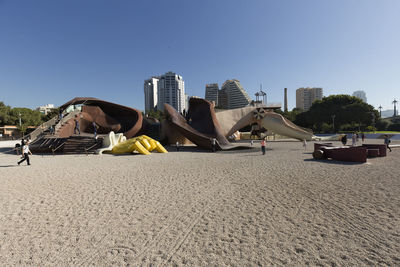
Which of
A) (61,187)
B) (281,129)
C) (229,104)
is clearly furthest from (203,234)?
(229,104)

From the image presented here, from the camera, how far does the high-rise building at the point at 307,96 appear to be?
13262cm

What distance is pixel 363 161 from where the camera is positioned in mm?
9781

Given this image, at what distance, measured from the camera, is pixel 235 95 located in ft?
394

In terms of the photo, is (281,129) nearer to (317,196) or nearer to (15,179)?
(317,196)

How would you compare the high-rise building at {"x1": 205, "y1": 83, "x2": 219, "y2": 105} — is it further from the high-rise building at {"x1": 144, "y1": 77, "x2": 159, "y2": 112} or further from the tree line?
the tree line

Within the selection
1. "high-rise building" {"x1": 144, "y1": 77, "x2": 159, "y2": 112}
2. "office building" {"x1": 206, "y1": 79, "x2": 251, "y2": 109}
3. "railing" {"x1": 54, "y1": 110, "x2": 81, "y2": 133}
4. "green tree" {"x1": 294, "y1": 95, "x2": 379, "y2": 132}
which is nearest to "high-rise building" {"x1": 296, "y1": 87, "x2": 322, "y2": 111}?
"office building" {"x1": 206, "y1": 79, "x2": 251, "y2": 109}

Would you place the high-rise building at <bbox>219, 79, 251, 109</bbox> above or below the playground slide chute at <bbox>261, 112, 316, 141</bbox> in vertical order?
above

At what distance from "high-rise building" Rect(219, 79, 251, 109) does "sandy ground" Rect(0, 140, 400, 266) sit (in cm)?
11560

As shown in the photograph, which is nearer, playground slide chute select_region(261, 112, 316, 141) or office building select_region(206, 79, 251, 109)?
playground slide chute select_region(261, 112, 316, 141)

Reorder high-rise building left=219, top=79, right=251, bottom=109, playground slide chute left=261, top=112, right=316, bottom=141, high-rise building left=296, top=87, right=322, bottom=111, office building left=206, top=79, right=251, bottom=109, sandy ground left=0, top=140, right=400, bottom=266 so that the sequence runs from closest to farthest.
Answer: sandy ground left=0, top=140, right=400, bottom=266, playground slide chute left=261, top=112, right=316, bottom=141, high-rise building left=219, top=79, right=251, bottom=109, office building left=206, top=79, right=251, bottom=109, high-rise building left=296, top=87, right=322, bottom=111

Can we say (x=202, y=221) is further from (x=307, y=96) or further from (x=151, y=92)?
(x=307, y=96)

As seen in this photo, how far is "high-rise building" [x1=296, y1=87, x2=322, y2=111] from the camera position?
435ft

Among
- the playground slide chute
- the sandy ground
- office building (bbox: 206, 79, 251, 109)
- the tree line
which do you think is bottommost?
the sandy ground

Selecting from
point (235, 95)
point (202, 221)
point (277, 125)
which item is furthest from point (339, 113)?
point (235, 95)
